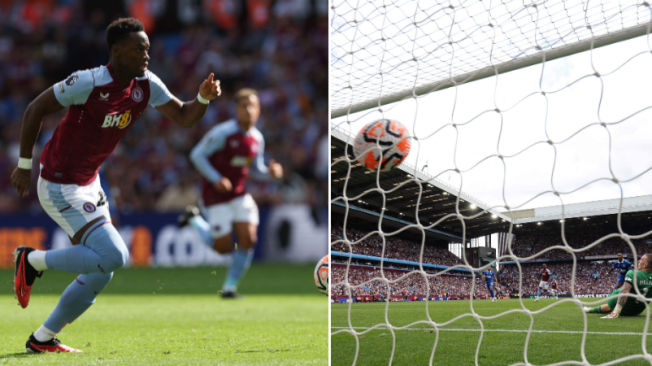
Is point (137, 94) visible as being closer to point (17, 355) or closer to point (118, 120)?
point (118, 120)

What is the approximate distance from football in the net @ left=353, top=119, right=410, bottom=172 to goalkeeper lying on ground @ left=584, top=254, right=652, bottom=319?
251 cm

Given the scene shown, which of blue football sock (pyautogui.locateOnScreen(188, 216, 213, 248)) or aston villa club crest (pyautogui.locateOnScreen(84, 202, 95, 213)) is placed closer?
aston villa club crest (pyautogui.locateOnScreen(84, 202, 95, 213))

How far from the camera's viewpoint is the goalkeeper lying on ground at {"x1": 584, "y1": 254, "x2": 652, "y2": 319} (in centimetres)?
496

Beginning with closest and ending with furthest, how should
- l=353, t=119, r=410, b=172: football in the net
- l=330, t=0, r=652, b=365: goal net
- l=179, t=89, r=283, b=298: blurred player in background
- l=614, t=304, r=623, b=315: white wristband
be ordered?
l=330, t=0, r=652, b=365: goal net < l=353, t=119, r=410, b=172: football in the net < l=614, t=304, r=623, b=315: white wristband < l=179, t=89, r=283, b=298: blurred player in background

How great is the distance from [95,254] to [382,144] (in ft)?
6.29

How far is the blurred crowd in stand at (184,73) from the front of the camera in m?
11.0

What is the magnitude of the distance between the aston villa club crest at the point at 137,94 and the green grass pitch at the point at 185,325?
4.39 feet

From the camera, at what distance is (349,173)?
3545 millimetres

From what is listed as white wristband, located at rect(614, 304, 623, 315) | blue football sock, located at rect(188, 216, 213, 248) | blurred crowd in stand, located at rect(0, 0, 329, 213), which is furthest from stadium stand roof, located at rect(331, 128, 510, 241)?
blurred crowd in stand, located at rect(0, 0, 329, 213)

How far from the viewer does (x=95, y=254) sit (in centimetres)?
287

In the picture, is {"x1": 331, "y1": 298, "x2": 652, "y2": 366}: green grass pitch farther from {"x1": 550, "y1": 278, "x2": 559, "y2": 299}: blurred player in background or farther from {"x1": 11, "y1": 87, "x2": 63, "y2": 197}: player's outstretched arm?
{"x1": 11, "y1": 87, "x2": 63, "y2": 197}: player's outstretched arm

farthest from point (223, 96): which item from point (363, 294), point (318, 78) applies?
point (363, 294)

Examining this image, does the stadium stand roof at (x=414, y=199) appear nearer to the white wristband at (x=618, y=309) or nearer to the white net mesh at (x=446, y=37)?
the white net mesh at (x=446, y=37)

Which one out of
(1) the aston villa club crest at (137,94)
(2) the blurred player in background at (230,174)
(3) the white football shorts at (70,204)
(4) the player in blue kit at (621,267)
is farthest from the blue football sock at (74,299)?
(4) the player in blue kit at (621,267)
